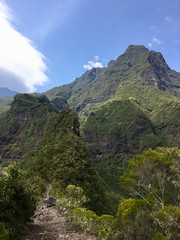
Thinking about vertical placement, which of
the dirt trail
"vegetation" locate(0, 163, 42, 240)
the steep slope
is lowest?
the dirt trail

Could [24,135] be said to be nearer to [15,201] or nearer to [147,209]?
[15,201]

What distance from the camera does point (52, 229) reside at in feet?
99.4

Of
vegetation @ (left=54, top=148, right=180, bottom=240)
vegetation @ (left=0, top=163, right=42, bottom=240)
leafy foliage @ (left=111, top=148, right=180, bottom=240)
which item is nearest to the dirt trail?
vegetation @ (left=54, top=148, right=180, bottom=240)

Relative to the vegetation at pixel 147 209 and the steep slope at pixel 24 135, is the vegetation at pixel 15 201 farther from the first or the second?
the steep slope at pixel 24 135

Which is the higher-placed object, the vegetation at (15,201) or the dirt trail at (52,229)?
the vegetation at (15,201)

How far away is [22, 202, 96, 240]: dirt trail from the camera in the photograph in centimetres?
2674

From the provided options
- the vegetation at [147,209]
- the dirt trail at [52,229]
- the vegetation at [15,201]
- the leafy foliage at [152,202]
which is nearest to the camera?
the leafy foliage at [152,202]

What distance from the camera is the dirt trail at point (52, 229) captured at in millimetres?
26741

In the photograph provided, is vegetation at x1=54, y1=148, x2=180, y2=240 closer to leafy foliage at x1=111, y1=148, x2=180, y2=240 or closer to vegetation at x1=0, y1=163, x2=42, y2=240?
leafy foliage at x1=111, y1=148, x2=180, y2=240

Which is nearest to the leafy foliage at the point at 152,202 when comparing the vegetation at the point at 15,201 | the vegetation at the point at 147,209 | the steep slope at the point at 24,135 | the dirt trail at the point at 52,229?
the vegetation at the point at 147,209

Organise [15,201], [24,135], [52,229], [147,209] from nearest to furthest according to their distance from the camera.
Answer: [147,209]
[15,201]
[52,229]
[24,135]

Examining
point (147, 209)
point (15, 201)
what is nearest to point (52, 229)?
point (15, 201)

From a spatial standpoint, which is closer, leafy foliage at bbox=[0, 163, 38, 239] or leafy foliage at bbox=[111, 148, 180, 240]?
leafy foliage at bbox=[111, 148, 180, 240]

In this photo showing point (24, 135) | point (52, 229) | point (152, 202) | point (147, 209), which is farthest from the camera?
point (24, 135)
